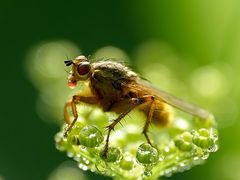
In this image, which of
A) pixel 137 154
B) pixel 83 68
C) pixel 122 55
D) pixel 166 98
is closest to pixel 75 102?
pixel 83 68

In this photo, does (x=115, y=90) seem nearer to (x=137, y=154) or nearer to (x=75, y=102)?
(x=75, y=102)

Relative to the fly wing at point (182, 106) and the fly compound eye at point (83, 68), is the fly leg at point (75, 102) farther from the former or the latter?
the fly wing at point (182, 106)

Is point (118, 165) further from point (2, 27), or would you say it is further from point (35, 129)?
point (2, 27)

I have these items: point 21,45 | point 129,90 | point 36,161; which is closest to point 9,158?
→ point 36,161

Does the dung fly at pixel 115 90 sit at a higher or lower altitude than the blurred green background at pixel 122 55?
higher

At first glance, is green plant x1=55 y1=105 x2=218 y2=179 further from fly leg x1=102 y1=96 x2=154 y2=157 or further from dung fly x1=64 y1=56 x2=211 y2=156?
dung fly x1=64 y1=56 x2=211 y2=156

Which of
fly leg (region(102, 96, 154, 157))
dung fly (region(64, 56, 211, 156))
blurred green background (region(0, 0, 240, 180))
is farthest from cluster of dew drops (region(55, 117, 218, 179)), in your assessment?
blurred green background (region(0, 0, 240, 180))

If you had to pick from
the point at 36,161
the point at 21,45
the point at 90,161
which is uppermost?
the point at 90,161

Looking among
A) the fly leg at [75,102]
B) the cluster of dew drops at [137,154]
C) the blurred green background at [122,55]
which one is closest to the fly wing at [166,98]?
the fly leg at [75,102]
